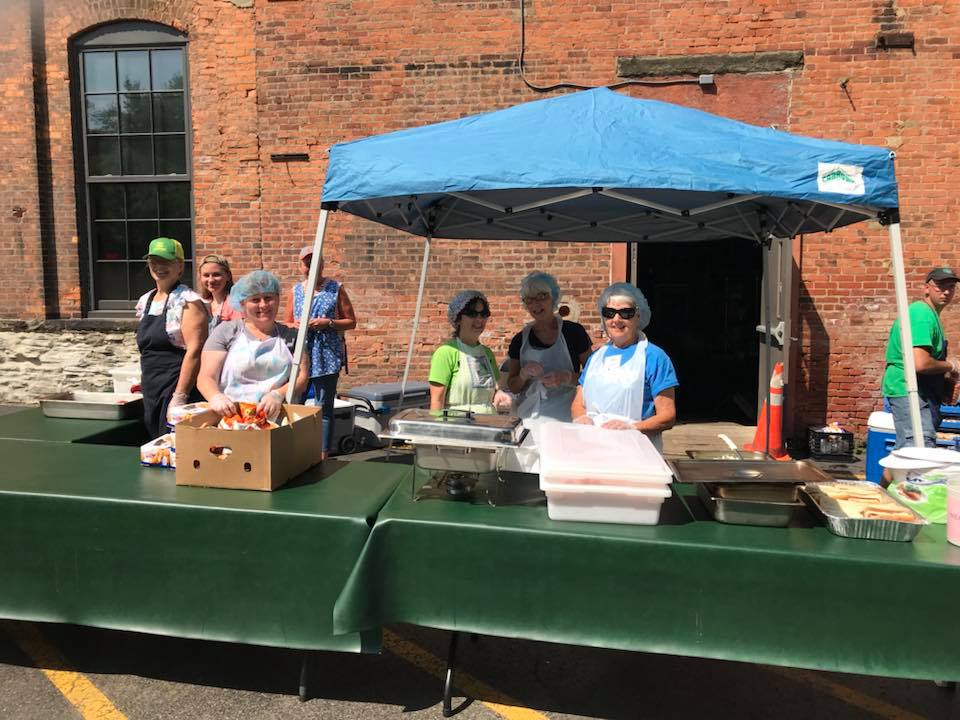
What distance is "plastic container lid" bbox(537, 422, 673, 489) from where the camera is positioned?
257 cm

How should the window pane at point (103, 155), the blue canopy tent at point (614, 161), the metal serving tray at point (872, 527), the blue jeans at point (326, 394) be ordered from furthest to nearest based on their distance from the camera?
the window pane at point (103, 155), the blue jeans at point (326, 394), the blue canopy tent at point (614, 161), the metal serving tray at point (872, 527)

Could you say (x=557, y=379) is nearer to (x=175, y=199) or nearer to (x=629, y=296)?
(x=629, y=296)

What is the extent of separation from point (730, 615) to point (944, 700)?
1356 mm

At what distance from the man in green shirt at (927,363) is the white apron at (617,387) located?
81.0 inches

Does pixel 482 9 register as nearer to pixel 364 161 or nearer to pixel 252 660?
pixel 364 161

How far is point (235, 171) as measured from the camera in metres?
8.23

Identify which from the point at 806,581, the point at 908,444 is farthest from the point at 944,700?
the point at 908,444

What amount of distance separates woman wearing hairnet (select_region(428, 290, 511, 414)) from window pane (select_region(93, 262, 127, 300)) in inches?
264

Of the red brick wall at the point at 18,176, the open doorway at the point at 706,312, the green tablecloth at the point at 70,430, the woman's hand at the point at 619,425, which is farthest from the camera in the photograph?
the open doorway at the point at 706,312

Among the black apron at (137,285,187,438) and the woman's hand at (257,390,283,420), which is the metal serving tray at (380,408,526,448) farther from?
the black apron at (137,285,187,438)

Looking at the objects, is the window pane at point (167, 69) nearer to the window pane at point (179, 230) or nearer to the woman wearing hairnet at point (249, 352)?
the window pane at point (179, 230)

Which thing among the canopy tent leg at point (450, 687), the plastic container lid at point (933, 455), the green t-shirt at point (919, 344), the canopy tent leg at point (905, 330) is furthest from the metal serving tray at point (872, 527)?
the green t-shirt at point (919, 344)

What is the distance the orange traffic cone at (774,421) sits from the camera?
265 inches

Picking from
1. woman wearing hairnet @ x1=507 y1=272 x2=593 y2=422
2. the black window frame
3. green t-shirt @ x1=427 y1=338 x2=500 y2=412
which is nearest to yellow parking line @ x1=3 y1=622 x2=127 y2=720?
green t-shirt @ x1=427 y1=338 x2=500 y2=412
